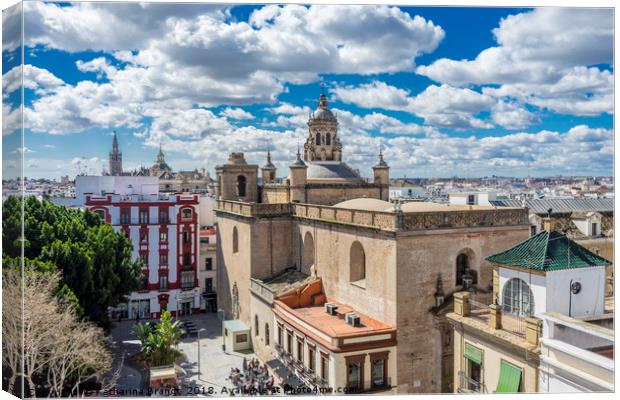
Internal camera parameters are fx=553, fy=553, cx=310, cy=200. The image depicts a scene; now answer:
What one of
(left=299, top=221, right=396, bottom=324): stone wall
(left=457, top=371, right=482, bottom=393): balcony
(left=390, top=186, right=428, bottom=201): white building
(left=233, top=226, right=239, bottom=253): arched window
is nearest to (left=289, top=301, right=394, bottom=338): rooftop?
(left=299, top=221, right=396, bottom=324): stone wall

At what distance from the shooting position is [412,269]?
21297 mm

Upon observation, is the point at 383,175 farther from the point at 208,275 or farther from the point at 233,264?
the point at 208,275

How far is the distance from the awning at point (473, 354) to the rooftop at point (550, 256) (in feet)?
9.45

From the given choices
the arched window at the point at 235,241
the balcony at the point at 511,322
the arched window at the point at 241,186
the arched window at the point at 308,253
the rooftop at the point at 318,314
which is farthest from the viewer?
the arched window at the point at 241,186

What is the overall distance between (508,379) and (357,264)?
384 inches

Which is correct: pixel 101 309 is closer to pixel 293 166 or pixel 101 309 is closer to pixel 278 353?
pixel 278 353

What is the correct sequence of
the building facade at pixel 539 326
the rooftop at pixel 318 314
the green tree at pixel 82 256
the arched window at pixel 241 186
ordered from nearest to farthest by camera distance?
the building facade at pixel 539 326
the rooftop at pixel 318 314
the green tree at pixel 82 256
the arched window at pixel 241 186

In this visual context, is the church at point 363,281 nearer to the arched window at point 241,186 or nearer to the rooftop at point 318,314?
the rooftop at point 318,314

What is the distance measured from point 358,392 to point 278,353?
21.7 ft

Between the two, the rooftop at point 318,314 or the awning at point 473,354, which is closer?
the awning at point 473,354

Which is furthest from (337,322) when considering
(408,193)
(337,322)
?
(408,193)

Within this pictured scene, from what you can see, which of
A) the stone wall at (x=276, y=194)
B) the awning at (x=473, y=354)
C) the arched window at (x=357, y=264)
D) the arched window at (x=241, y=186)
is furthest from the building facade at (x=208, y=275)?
the awning at (x=473, y=354)

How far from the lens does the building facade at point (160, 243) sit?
39.8 m

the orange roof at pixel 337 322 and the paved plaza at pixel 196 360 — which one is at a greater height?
the orange roof at pixel 337 322
